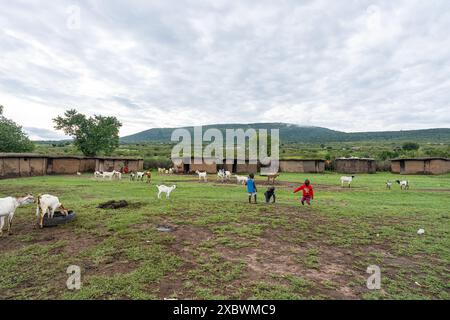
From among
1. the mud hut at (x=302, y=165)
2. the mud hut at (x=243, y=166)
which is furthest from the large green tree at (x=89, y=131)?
Result: the mud hut at (x=302, y=165)

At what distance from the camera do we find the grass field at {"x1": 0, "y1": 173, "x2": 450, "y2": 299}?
5.71m

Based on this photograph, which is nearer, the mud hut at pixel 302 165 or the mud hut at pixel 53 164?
the mud hut at pixel 53 164

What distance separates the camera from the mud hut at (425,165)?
41.5 m

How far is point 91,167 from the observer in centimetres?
4450

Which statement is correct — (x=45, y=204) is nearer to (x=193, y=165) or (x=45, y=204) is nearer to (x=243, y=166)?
(x=193, y=165)

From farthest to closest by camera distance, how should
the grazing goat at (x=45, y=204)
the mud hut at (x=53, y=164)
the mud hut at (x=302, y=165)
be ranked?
1. the mud hut at (x=302, y=165)
2. the mud hut at (x=53, y=164)
3. the grazing goat at (x=45, y=204)

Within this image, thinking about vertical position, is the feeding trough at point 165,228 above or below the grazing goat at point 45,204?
below

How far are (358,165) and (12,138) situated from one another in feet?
195

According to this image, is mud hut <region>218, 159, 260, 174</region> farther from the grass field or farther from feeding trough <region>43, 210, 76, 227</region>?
feeding trough <region>43, 210, 76, 227</region>

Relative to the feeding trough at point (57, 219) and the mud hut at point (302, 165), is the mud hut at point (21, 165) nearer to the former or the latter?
the feeding trough at point (57, 219)

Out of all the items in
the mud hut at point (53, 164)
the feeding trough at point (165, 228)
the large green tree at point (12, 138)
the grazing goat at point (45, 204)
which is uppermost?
the large green tree at point (12, 138)

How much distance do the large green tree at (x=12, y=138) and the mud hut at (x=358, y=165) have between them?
5639 cm

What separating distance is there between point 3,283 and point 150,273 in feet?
10.5
